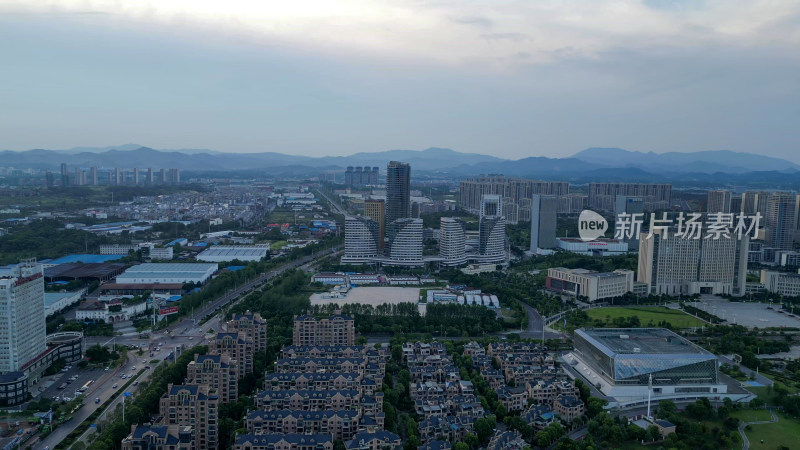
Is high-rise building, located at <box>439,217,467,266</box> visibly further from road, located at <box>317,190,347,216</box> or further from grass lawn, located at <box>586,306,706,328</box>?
road, located at <box>317,190,347,216</box>

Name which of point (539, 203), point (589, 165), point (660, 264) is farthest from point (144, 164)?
point (660, 264)

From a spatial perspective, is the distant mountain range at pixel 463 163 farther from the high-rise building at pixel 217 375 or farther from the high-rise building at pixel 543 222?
the high-rise building at pixel 217 375

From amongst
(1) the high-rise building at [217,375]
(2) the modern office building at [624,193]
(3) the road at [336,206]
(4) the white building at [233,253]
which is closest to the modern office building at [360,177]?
(3) the road at [336,206]

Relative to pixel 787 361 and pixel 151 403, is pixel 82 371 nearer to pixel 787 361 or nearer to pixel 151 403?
pixel 151 403

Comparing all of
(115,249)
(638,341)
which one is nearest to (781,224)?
(638,341)

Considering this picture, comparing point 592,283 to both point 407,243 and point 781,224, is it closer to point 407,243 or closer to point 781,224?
point 407,243

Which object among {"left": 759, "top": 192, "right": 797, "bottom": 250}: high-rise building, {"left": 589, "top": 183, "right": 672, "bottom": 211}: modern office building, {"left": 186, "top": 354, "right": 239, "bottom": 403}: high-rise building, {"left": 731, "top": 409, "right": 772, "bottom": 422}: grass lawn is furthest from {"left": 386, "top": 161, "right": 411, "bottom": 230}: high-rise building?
{"left": 589, "top": 183, "right": 672, "bottom": 211}: modern office building
